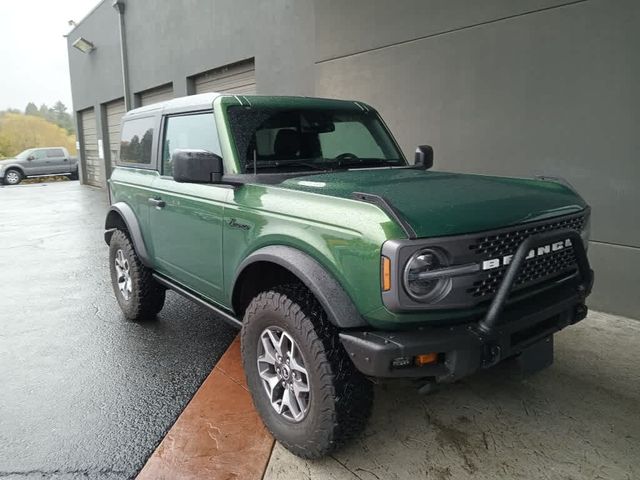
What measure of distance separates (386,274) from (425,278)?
0.16 meters

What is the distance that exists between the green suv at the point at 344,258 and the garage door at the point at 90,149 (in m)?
17.2

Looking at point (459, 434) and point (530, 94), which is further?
point (530, 94)

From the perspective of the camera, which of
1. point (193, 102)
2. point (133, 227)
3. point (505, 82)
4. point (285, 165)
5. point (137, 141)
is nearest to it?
point (285, 165)

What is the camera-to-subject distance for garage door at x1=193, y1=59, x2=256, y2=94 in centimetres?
926

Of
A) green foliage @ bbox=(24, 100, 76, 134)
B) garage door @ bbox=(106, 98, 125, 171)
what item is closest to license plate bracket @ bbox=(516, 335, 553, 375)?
garage door @ bbox=(106, 98, 125, 171)

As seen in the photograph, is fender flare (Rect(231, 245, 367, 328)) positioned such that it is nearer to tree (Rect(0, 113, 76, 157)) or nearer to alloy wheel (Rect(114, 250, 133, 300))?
alloy wheel (Rect(114, 250, 133, 300))

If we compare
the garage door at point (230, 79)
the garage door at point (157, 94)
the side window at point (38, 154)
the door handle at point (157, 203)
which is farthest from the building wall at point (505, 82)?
the side window at point (38, 154)

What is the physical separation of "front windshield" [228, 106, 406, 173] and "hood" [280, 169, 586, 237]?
29 cm

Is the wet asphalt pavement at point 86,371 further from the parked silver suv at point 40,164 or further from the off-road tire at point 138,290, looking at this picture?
the parked silver suv at point 40,164

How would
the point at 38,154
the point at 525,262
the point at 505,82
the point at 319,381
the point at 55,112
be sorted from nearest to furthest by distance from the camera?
the point at 319,381 → the point at 525,262 → the point at 505,82 → the point at 38,154 → the point at 55,112

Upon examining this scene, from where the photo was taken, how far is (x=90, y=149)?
67.2 feet

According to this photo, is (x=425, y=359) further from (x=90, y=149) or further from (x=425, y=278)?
(x=90, y=149)

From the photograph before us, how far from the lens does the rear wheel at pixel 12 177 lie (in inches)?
913

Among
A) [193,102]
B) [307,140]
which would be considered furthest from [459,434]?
[193,102]
